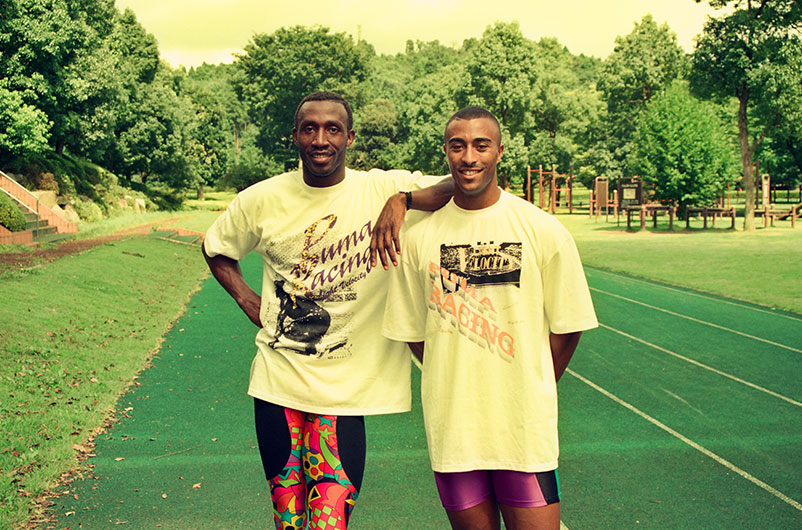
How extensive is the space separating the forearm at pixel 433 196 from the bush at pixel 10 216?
19.9m

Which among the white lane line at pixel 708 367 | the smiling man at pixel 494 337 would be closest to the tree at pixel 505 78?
the white lane line at pixel 708 367

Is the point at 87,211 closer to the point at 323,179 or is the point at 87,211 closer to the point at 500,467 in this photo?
the point at 323,179

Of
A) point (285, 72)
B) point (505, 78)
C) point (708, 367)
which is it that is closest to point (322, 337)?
point (708, 367)

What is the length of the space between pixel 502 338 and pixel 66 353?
8520mm

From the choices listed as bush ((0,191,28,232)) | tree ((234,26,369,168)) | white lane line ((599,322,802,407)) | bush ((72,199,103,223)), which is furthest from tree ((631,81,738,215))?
tree ((234,26,369,168))

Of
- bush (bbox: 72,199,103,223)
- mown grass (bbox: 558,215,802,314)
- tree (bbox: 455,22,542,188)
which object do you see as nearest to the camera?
mown grass (bbox: 558,215,802,314)

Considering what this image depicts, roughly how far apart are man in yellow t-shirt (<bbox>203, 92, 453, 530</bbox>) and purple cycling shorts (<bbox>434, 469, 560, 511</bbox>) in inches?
16.1

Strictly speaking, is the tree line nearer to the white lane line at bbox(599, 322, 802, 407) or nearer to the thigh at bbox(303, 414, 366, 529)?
the white lane line at bbox(599, 322, 802, 407)

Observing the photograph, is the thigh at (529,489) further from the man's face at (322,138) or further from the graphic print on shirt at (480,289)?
the man's face at (322,138)

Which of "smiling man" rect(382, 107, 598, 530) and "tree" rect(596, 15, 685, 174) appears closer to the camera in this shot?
"smiling man" rect(382, 107, 598, 530)

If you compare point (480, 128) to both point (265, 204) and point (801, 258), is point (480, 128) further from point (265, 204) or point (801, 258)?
point (801, 258)

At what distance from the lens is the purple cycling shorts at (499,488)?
9.11ft

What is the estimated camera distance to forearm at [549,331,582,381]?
291 cm

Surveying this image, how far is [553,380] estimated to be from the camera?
286 cm
